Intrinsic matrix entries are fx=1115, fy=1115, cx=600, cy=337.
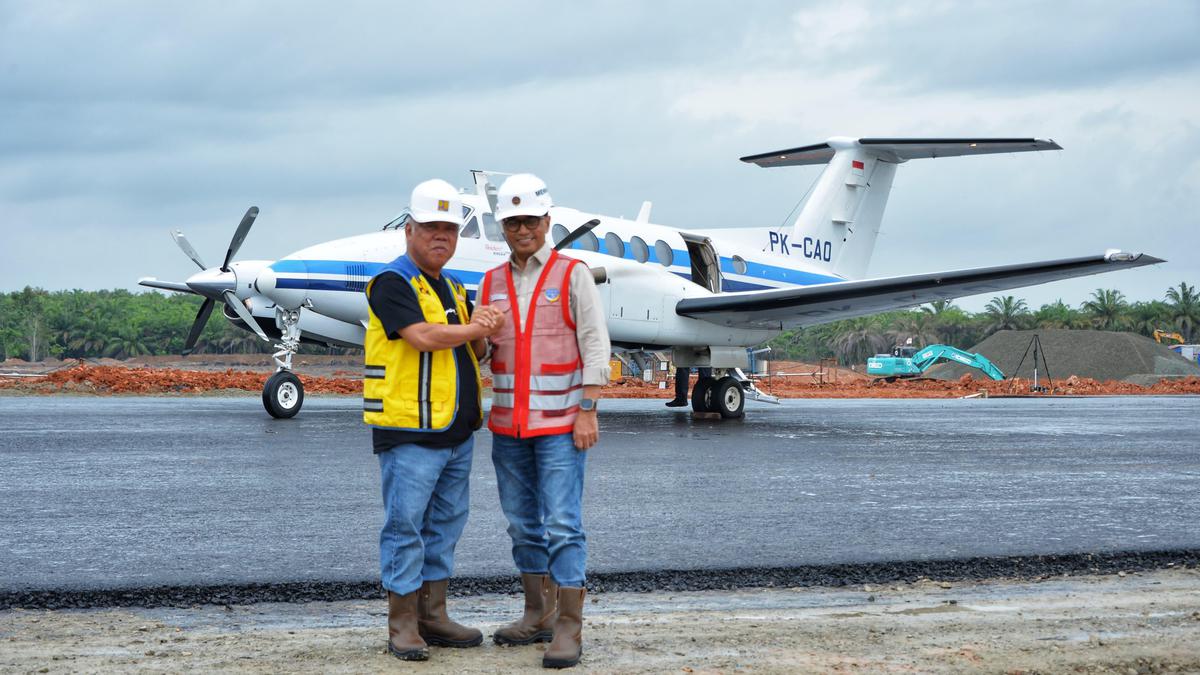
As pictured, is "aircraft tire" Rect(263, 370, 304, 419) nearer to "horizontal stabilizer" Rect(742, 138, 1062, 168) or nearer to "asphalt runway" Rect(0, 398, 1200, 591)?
"asphalt runway" Rect(0, 398, 1200, 591)

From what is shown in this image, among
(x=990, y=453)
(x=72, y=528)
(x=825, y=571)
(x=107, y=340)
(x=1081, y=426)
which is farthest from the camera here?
(x=107, y=340)

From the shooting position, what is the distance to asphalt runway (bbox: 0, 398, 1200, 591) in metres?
6.48

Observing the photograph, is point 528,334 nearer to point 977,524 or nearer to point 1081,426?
point 977,524

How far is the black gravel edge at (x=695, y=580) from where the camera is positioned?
541cm

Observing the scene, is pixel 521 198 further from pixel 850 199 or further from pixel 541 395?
pixel 850 199

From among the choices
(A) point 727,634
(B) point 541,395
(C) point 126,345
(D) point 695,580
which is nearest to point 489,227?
(D) point 695,580

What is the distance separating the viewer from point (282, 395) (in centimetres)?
1748

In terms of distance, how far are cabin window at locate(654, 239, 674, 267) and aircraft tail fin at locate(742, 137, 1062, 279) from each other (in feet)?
14.2

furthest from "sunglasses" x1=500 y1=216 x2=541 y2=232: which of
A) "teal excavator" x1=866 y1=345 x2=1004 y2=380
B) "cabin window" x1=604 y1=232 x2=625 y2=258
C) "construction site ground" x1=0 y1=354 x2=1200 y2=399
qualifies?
"teal excavator" x1=866 y1=345 x2=1004 y2=380

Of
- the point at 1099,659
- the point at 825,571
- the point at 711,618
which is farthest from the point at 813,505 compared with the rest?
the point at 1099,659

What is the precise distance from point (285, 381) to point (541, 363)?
13.6 metres

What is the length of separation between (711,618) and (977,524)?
Answer: 11.4 ft

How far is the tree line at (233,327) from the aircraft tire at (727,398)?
5029cm

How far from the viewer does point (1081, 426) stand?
18.4 meters
